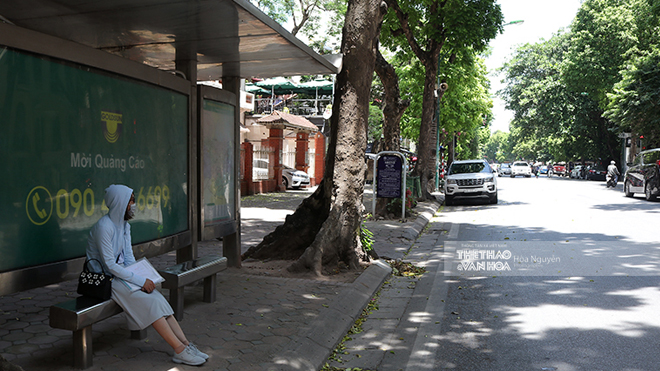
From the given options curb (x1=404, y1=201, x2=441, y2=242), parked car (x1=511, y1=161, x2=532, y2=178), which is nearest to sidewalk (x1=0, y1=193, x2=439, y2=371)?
curb (x1=404, y1=201, x2=441, y2=242)

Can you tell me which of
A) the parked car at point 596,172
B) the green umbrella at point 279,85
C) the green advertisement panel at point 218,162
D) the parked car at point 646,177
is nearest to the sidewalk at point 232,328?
the green advertisement panel at point 218,162

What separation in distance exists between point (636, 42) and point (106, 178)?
4067 cm

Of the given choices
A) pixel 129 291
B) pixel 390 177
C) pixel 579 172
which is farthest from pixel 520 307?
pixel 579 172

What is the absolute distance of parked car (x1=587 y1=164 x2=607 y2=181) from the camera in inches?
2082

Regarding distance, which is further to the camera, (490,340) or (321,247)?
(321,247)

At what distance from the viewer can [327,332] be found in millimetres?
5293

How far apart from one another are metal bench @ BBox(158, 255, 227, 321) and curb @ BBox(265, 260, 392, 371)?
1197mm

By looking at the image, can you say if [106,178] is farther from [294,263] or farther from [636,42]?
[636,42]

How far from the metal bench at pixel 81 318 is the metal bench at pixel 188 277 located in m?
1.03

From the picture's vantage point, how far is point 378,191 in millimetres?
15352

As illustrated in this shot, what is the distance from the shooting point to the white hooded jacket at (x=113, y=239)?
4.08 meters

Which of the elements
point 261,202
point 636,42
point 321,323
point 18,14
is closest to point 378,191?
point 261,202

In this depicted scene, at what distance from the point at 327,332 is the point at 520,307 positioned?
7.91 feet

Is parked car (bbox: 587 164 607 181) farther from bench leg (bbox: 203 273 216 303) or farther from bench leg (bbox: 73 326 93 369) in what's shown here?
bench leg (bbox: 73 326 93 369)
